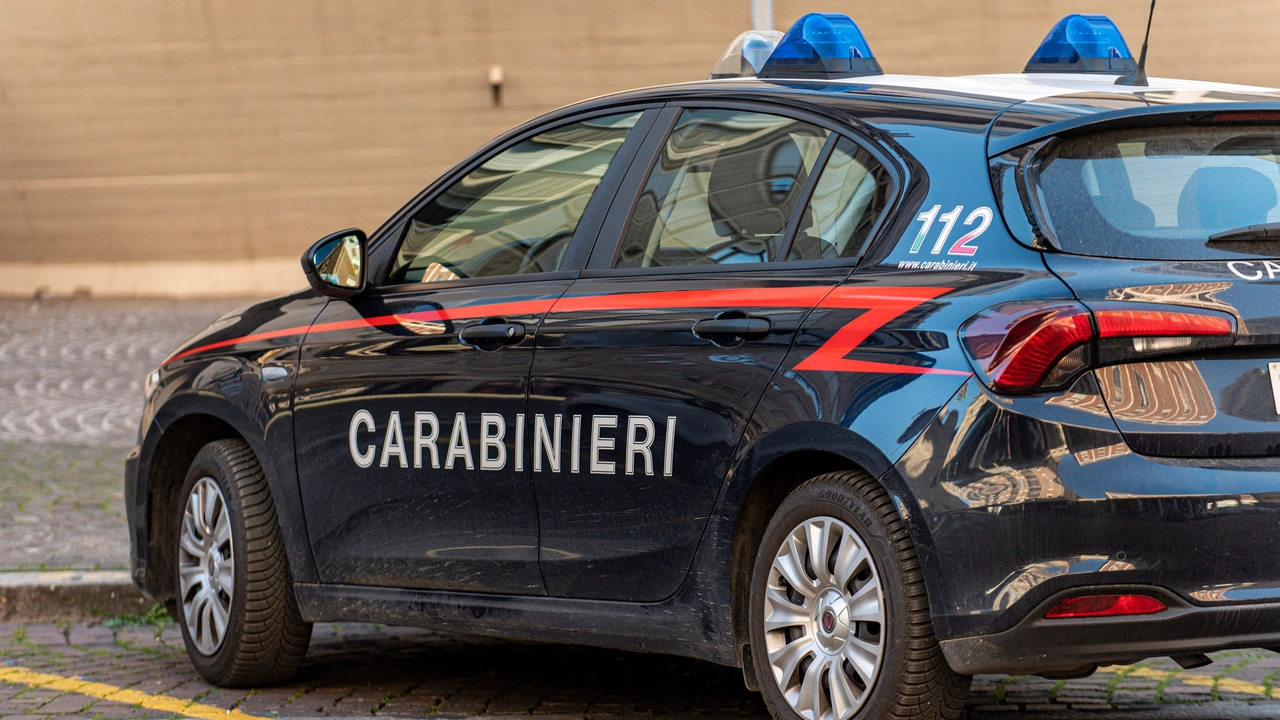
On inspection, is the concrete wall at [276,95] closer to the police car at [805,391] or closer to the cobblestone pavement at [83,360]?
the cobblestone pavement at [83,360]

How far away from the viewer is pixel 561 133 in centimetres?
495

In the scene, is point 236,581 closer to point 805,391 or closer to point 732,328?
point 732,328

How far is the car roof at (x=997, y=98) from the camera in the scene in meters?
3.78

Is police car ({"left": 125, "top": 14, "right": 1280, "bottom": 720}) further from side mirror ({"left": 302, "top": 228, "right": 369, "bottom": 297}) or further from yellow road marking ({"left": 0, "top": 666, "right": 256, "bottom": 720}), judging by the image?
yellow road marking ({"left": 0, "top": 666, "right": 256, "bottom": 720})

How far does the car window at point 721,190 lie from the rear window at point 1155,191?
2.32 feet

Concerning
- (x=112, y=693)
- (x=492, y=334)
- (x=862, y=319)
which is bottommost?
(x=112, y=693)

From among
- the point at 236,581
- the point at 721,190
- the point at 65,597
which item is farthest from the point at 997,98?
the point at 65,597

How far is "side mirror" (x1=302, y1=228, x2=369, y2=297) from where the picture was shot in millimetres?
5234

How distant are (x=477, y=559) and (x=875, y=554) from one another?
1473 mm

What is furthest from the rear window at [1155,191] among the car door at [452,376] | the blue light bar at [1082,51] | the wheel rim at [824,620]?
the car door at [452,376]

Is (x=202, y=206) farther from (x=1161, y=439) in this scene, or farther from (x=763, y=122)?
(x=1161, y=439)

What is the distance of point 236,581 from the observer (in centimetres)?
551

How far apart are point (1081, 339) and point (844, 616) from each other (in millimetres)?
839

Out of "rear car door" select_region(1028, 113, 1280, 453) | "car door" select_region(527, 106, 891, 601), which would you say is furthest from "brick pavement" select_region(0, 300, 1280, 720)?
"rear car door" select_region(1028, 113, 1280, 453)
